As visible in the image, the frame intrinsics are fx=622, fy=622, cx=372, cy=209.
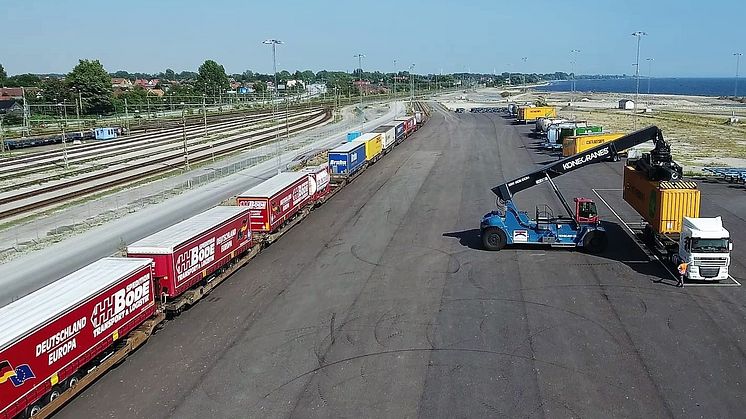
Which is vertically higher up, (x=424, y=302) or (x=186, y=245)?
(x=186, y=245)

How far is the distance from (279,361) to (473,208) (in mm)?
26772

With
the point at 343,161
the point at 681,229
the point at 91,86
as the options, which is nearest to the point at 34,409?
the point at 681,229

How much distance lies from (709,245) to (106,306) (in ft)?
81.6

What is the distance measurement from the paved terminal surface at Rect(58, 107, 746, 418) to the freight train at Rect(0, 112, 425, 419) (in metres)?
0.74

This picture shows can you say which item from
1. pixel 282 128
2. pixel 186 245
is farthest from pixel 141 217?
pixel 282 128

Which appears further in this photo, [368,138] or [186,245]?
[368,138]

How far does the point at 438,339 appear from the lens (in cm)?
2284

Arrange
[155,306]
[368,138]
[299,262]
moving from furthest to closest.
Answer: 1. [368,138]
2. [299,262]
3. [155,306]

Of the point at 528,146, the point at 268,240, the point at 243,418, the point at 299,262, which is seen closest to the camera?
the point at 243,418

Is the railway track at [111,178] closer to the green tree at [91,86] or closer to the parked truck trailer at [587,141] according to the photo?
the parked truck trailer at [587,141]

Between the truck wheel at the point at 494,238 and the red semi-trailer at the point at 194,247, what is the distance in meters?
12.8

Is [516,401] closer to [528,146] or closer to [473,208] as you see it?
[473,208]

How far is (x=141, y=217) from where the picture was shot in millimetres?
42938

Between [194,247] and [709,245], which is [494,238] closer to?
[709,245]
